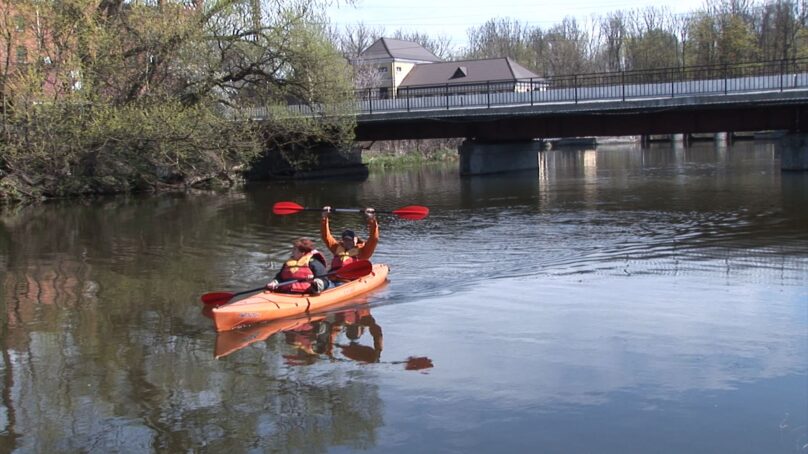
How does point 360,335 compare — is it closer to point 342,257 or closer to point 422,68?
point 342,257

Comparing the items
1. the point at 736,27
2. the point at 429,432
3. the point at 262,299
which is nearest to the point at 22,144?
the point at 262,299

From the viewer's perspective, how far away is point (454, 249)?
1789cm

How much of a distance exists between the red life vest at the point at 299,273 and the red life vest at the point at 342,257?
4.48 feet

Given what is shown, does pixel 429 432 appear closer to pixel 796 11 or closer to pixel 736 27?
pixel 736 27

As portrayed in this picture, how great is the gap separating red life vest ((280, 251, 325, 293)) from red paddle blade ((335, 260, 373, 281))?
0.79 m

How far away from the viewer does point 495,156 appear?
145ft

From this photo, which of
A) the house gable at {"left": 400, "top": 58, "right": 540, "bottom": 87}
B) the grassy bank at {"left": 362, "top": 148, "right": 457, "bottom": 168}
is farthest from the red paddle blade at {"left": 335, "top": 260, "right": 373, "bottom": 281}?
the house gable at {"left": 400, "top": 58, "right": 540, "bottom": 87}

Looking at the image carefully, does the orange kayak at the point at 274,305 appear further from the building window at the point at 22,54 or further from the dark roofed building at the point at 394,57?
the dark roofed building at the point at 394,57

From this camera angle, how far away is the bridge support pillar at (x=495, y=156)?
A: 141 ft

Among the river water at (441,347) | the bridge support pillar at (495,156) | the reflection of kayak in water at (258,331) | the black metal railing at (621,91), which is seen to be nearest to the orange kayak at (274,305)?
the reflection of kayak in water at (258,331)

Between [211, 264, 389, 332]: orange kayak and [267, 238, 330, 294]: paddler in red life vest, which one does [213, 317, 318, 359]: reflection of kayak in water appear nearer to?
[211, 264, 389, 332]: orange kayak

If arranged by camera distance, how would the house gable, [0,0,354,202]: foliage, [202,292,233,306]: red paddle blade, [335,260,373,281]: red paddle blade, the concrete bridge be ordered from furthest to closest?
the house gable
the concrete bridge
[0,0,354,202]: foliage
[335,260,373,281]: red paddle blade
[202,292,233,306]: red paddle blade

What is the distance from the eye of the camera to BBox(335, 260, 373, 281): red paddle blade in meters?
13.0

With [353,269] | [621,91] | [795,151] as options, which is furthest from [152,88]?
[795,151]
